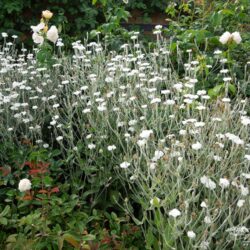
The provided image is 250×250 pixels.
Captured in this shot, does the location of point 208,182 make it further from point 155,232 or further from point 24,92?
point 24,92

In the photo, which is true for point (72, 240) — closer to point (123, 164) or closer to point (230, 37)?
point (123, 164)

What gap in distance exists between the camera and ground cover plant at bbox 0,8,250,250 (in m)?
2.31

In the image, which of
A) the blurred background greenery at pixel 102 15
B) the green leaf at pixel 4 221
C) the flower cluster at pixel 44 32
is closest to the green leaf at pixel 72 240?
the green leaf at pixel 4 221

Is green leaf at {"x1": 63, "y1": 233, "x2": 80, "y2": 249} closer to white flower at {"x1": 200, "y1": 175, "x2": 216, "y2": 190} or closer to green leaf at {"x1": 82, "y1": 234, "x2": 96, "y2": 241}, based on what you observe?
green leaf at {"x1": 82, "y1": 234, "x2": 96, "y2": 241}

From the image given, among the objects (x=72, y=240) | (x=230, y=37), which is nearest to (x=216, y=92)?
(x=230, y=37)

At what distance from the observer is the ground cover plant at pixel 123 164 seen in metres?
2.31

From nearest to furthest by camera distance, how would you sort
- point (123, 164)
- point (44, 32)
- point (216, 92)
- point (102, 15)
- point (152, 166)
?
point (152, 166), point (123, 164), point (216, 92), point (44, 32), point (102, 15)

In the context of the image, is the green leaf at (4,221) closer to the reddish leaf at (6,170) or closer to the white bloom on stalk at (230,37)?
the reddish leaf at (6,170)

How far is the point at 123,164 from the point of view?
243 centimetres

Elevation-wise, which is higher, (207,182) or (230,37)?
(230,37)

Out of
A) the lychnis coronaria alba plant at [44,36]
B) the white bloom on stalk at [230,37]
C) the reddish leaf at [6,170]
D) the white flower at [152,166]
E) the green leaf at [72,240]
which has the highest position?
the white bloom on stalk at [230,37]

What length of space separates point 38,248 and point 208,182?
2.94 feet

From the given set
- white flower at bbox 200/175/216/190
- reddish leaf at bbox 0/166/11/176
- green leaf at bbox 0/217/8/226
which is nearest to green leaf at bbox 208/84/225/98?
white flower at bbox 200/175/216/190

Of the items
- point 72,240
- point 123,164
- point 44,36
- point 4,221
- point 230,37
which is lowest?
point 4,221
